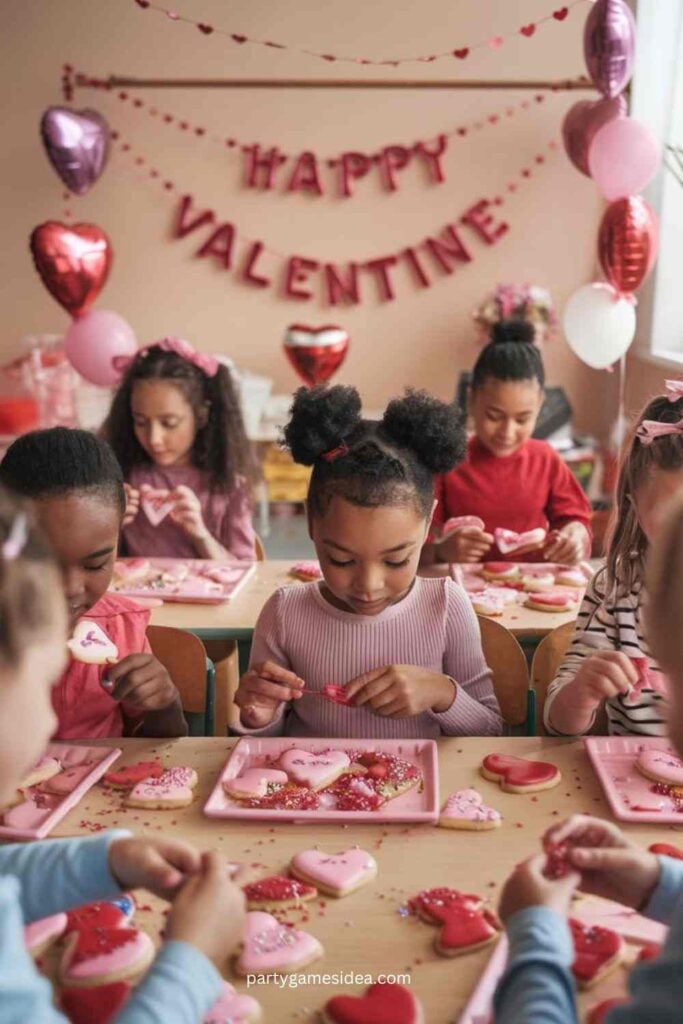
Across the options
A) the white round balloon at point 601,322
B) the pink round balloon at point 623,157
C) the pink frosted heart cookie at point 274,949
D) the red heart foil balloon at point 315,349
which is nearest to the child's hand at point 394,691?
the pink frosted heart cookie at point 274,949

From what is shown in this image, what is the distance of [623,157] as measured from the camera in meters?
4.05

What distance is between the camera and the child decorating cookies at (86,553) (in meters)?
1.57

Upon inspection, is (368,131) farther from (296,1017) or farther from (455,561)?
(296,1017)

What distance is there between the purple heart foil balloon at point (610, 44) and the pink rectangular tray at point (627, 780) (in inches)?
129

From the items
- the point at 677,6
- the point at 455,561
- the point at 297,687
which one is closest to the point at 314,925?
the point at 297,687

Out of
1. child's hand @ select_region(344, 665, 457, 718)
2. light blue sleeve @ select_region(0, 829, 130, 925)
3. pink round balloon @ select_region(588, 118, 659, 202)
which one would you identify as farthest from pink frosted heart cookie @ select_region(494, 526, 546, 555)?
pink round balloon @ select_region(588, 118, 659, 202)

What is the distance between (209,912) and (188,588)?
1.66 meters

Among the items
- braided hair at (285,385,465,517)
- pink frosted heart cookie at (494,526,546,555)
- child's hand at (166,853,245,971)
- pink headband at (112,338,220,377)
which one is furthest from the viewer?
A: pink headband at (112,338,220,377)

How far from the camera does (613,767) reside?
4.76 feet

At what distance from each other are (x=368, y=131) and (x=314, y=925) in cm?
483

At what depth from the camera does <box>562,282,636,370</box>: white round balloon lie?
13.4ft

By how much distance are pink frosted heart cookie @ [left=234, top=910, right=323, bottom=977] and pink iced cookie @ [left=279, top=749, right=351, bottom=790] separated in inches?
13.1

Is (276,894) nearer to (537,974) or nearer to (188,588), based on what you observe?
(537,974)

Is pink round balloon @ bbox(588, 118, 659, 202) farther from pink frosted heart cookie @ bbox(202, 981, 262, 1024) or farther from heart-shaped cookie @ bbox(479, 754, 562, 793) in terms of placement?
pink frosted heart cookie @ bbox(202, 981, 262, 1024)
